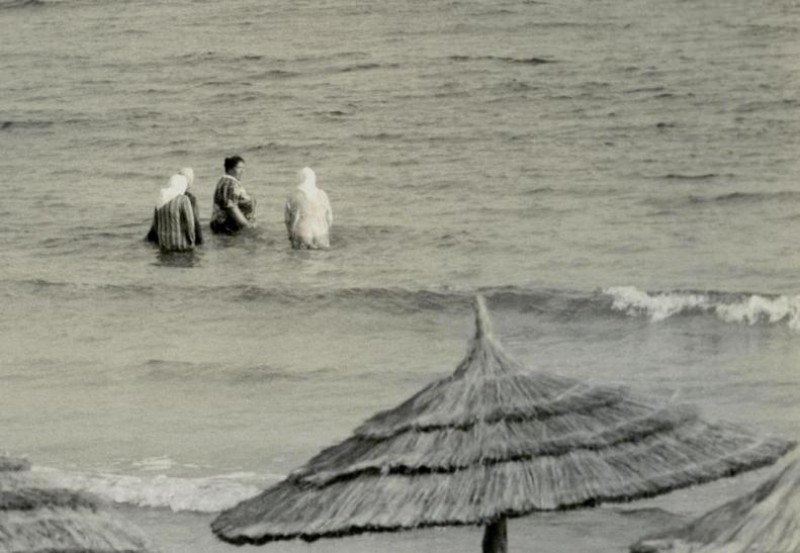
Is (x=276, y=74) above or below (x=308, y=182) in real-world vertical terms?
above

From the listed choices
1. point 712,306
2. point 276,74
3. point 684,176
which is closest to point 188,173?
point 276,74

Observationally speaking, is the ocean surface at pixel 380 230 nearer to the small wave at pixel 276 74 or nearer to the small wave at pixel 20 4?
the small wave at pixel 276 74

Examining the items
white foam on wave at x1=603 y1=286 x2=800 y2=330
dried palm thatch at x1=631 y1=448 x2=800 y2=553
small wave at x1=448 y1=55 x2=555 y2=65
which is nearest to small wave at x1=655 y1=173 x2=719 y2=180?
white foam on wave at x1=603 y1=286 x2=800 y2=330

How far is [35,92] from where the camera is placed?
702cm

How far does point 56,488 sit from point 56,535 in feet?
0.44

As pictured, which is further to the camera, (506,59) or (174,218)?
(174,218)

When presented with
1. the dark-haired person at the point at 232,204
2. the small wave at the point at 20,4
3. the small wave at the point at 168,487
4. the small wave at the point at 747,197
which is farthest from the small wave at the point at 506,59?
the small wave at the point at 20,4

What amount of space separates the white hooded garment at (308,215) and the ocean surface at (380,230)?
0.05 meters

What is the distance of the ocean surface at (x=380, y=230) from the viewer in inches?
A: 228

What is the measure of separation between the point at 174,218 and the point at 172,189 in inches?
5.8

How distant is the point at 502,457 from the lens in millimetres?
4871

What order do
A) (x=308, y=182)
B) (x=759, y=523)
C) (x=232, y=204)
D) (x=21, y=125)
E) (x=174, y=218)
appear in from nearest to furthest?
(x=759, y=523), (x=308, y=182), (x=232, y=204), (x=174, y=218), (x=21, y=125)

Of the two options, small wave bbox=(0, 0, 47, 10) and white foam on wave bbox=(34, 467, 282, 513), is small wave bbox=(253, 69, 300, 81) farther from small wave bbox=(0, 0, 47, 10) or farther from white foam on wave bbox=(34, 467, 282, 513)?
white foam on wave bbox=(34, 467, 282, 513)

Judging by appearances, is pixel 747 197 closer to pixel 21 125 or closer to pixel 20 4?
pixel 21 125
